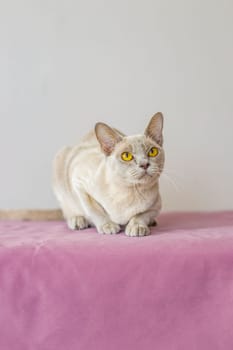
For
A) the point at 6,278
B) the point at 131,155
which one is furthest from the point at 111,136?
the point at 6,278

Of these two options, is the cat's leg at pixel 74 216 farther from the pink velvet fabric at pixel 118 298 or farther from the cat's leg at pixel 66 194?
the pink velvet fabric at pixel 118 298

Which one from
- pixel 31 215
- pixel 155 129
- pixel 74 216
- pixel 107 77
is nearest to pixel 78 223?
pixel 74 216

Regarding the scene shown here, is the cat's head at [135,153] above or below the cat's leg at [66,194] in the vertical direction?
above

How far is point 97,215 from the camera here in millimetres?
1275

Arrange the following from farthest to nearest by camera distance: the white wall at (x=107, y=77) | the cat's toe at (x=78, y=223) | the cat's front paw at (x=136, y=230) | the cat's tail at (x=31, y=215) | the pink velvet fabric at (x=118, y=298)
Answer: the white wall at (x=107, y=77) < the cat's tail at (x=31, y=215) < the cat's toe at (x=78, y=223) < the cat's front paw at (x=136, y=230) < the pink velvet fabric at (x=118, y=298)

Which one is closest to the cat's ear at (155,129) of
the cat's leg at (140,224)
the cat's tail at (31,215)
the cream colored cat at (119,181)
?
the cream colored cat at (119,181)

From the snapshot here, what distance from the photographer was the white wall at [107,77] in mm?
1668

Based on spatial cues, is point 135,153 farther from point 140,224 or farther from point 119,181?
point 140,224

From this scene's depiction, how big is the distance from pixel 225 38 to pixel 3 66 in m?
0.88

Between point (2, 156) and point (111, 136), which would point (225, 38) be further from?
point (2, 156)

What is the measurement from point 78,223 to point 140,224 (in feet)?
0.78

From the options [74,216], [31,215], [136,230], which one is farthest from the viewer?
[31,215]

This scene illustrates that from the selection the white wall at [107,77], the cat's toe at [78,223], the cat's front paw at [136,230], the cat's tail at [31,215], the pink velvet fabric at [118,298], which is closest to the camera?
the pink velvet fabric at [118,298]

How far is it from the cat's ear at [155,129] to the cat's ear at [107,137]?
3.6 inches
